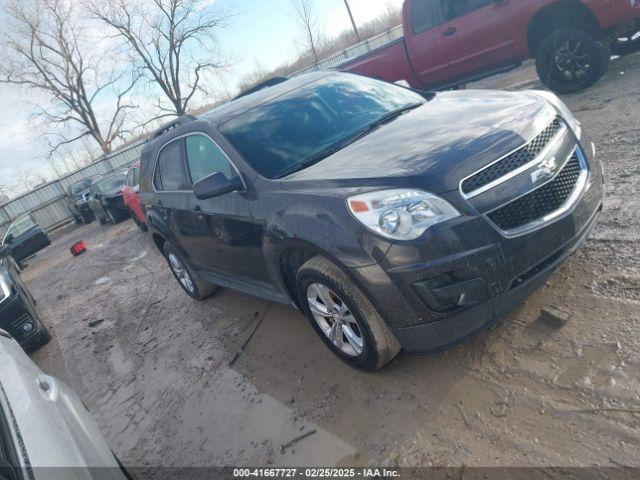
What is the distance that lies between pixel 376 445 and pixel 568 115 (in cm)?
246

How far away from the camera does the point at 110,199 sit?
14453 mm

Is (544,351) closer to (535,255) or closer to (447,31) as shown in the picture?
(535,255)

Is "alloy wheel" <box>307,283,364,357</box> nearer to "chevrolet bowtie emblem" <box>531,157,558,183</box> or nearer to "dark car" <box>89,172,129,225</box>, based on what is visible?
"chevrolet bowtie emblem" <box>531,157,558,183</box>

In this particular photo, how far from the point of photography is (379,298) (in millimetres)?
2529

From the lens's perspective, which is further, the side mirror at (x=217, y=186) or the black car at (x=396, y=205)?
the side mirror at (x=217, y=186)

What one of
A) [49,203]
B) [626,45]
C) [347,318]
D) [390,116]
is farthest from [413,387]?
[49,203]

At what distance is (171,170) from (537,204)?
344 cm

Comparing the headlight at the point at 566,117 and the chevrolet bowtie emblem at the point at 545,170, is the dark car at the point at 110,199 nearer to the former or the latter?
the headlight at the point at 566,117

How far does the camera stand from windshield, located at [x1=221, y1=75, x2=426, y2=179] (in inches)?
132

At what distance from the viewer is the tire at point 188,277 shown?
521cm

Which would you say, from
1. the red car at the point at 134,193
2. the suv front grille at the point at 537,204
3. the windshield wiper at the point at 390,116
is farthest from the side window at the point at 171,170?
the red car at the point at 134,193

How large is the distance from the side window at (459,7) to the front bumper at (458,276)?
589cm

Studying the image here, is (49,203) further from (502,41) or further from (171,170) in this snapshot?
(502,41)

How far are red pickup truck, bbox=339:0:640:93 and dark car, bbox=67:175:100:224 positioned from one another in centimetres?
1542
